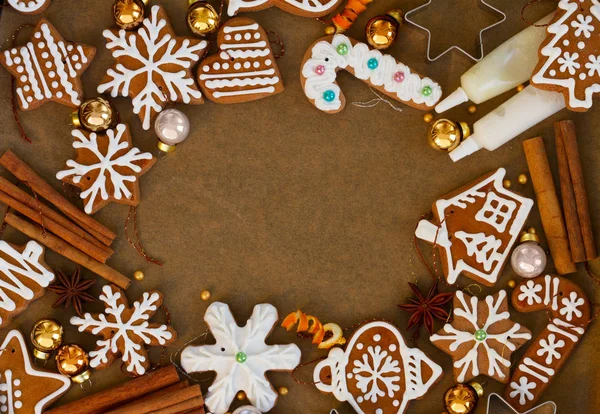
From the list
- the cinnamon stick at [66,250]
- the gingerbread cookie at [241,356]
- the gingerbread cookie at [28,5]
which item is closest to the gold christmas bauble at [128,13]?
the gingerbread cookie at [28,5]

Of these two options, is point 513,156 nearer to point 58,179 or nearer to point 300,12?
point 300,12

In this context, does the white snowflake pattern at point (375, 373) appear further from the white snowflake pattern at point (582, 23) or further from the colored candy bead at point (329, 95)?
the white snowflake pattern at point (582, 23)

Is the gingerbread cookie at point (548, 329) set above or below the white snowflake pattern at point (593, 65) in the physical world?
below

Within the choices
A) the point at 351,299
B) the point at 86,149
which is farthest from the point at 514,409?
the point at 86,149

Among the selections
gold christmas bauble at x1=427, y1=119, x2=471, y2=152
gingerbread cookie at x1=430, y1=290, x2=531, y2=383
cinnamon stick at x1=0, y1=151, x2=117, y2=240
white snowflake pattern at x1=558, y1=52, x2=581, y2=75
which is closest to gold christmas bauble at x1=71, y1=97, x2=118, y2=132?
cinnamon stick at x1=0, y1=151, x2=117, y2=240

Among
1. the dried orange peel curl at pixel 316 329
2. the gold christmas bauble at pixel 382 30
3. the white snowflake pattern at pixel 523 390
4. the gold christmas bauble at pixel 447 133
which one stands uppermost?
the gold christmas bauble at pixel 382 30

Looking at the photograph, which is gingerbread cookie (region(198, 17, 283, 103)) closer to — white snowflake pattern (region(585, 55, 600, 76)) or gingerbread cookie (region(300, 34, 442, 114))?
gingerbread cookie (region(300, 34, 442, 114))

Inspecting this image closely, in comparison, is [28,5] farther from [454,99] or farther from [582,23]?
[582,23]
